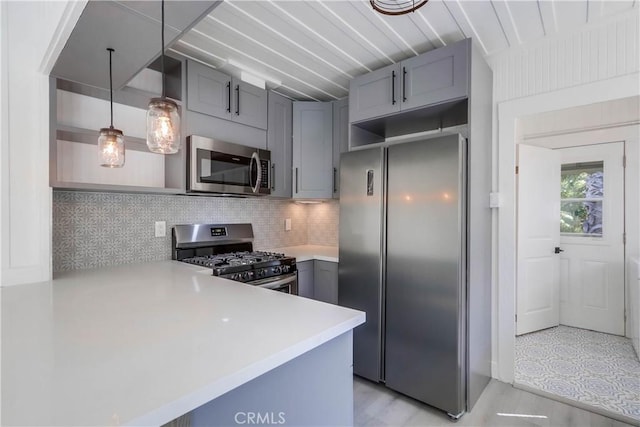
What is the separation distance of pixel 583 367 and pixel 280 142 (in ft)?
10.4

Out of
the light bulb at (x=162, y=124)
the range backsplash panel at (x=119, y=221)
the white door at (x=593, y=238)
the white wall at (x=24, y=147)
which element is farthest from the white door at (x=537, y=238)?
the white wall at (x=24, y=147)

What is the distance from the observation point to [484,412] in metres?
1.99

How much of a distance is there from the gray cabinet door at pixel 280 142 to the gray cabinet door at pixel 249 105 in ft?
Result: 0.29

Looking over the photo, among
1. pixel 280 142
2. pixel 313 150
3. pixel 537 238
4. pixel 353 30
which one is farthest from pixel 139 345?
pixel 537 238

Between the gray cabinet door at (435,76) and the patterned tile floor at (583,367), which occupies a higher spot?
the gray cabinet door at (435,76)

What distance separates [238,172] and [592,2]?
2.43 meters

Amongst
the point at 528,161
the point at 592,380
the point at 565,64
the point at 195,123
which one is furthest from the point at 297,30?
the point at 592,380

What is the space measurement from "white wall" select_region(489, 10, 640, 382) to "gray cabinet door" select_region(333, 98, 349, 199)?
4.05ft

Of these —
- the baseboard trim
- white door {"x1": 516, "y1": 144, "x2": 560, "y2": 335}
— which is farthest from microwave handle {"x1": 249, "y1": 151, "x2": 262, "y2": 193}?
white door {"x1": 516, "y1": 144, "x2": 560, "y2": 335}

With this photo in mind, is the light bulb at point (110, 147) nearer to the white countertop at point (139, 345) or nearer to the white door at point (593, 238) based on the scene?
the white countertop at point (139, 345)

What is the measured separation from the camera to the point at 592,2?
1773mm

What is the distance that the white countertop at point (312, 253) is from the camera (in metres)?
2.81

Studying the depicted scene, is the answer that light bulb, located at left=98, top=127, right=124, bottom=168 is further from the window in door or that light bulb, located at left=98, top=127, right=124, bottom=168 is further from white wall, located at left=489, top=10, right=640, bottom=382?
the window in door

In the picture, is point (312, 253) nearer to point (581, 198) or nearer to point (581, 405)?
point (581, 405)
